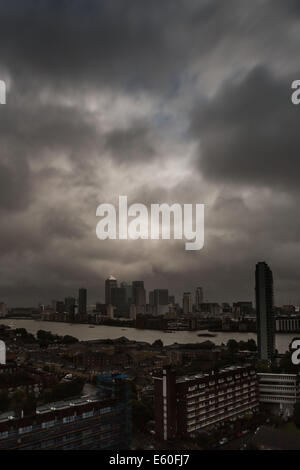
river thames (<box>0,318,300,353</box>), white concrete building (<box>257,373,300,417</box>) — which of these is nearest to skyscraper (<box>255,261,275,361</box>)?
river thames (<box>0,318,300,353</box>)

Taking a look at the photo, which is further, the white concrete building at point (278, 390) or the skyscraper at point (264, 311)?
the skyscraper at point (264, 311)

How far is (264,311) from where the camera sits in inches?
410

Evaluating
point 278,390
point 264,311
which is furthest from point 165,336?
point 278,390

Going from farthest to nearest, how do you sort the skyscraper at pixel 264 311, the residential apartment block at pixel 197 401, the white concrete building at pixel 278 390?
the skyscraper at pixel 264 311
the white concrete building at pixel 278 390
the residential apartment block at pixel 197 401

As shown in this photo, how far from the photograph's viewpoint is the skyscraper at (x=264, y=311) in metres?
10.0

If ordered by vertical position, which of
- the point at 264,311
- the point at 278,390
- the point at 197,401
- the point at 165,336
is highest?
the point at 264,311

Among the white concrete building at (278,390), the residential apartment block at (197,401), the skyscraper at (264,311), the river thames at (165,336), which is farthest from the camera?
the river thames at (165,336)

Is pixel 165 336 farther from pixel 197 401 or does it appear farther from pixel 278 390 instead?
pixel 197 401

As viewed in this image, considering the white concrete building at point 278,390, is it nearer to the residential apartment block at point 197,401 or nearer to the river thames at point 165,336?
the residential apartment block at point 197,401

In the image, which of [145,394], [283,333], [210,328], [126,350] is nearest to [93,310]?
[210,328]

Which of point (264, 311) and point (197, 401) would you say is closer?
point (197, 401)

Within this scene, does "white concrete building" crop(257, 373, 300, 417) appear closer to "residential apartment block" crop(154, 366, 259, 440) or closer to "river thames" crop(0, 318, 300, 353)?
"residential apartment block" crop(154, 366, 259, 440)

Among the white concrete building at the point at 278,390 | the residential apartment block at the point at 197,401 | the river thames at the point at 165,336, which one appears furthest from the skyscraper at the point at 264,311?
the residential apartment block at the point at 197,401
